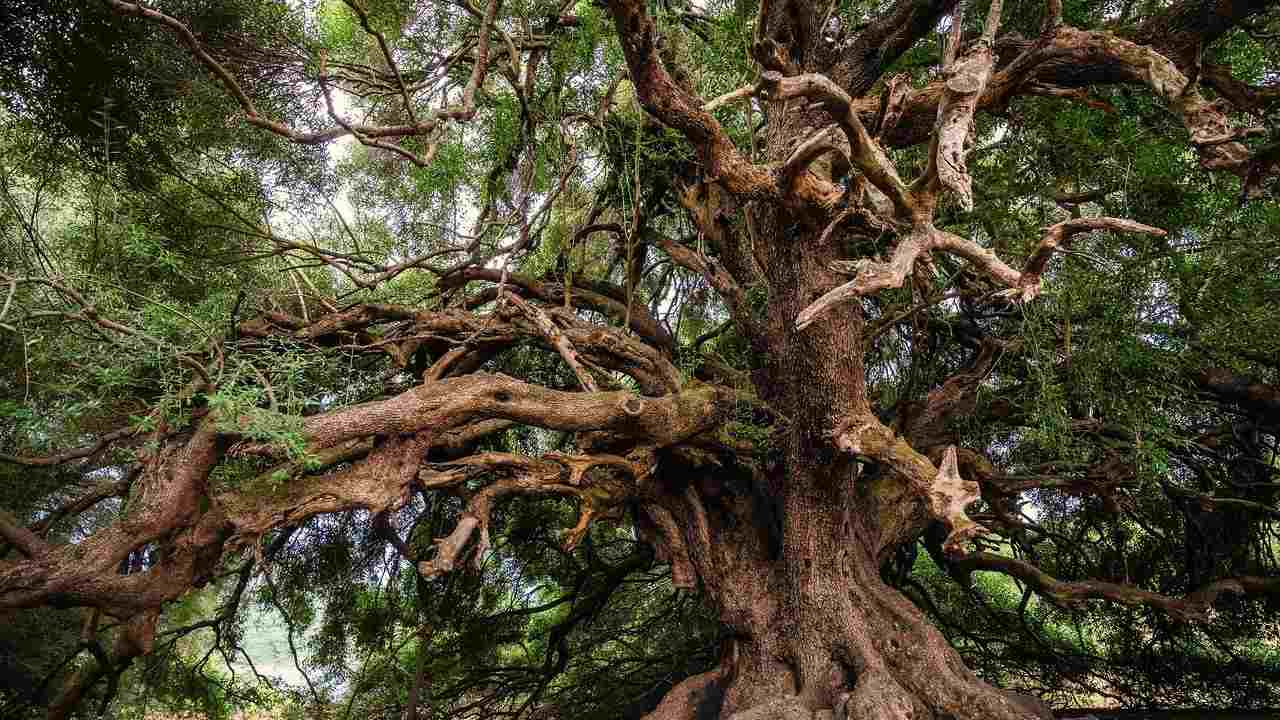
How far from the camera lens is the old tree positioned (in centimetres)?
301

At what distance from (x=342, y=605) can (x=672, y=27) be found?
15.6 feet

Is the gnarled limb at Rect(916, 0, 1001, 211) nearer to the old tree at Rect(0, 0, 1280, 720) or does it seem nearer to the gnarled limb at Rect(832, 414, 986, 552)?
the old tree at Rect(0, 0, 1280, 720)

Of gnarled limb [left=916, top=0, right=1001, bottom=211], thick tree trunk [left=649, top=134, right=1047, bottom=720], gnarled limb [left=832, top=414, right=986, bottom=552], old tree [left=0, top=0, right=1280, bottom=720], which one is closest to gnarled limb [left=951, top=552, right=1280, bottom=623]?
old tree [left=0, top=0, right=1280, bottom=720]

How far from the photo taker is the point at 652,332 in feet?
16.9

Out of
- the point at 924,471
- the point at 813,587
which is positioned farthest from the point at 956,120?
the point at 813,587

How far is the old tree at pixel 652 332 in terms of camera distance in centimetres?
301

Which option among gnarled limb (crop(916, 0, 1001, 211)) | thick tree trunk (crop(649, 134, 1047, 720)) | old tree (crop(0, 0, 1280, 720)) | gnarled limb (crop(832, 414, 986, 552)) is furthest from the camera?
thick tree trunk (crop(649, 134, 1047, 720))

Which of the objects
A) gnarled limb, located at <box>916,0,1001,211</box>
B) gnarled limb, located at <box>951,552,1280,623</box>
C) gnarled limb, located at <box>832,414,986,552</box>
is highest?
gnarled limb, located at <box>916,0,1001,211</box>

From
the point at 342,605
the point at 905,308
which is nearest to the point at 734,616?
the point at 905,308

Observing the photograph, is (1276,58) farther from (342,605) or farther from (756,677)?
(342,605)

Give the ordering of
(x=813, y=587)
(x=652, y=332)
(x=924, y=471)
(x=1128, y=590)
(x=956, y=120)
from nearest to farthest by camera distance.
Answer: (x=956, y=120)
(x=924, y=471)
(x=813, y=587)
(x=1128, y=590)
(x=652, y=332)

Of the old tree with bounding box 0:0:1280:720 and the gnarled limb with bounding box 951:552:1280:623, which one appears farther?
the gnarled limb with bounding box 951:552:1280:623

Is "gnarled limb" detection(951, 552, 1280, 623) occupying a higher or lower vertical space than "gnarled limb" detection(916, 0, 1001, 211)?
lower

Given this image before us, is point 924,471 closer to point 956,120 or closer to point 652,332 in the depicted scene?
point 956,120
